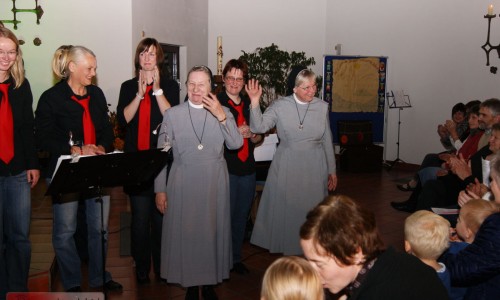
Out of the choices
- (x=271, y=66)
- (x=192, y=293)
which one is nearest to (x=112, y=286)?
(x=192, y=293)

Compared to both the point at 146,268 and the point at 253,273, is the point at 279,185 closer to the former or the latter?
the point at 253,273

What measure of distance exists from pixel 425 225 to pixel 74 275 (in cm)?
238

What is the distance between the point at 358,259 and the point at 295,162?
7.74 ft

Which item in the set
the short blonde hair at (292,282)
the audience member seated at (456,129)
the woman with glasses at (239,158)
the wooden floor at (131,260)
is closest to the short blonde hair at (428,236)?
the short blonde hair at (292,282)

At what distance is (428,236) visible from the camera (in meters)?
2.63

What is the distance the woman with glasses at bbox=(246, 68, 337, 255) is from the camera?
13.8ft

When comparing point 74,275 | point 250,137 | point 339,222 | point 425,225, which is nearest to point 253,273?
point 250,137

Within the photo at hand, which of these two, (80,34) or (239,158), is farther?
(80,34)

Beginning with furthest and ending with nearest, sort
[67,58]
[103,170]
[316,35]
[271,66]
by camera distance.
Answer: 1. [316,35]
2. [271,66]
3. [67,58]
4. [103,170]

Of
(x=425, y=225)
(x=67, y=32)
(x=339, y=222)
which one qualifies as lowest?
(x=425, y=225)

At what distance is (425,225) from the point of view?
2689 mm

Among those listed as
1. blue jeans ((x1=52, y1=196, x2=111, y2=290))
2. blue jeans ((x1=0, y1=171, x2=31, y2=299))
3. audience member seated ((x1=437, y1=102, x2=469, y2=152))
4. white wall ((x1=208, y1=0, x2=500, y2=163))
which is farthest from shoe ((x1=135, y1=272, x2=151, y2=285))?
white wall ((x1=208, y1=0, x2=500, y2=163))

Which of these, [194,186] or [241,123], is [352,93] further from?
[194,186]

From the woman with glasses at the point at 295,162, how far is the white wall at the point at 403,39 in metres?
5.63
